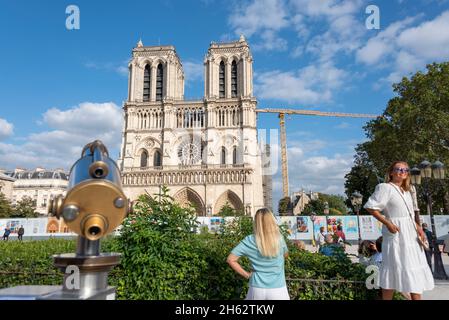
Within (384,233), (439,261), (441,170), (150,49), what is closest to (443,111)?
(441,170)

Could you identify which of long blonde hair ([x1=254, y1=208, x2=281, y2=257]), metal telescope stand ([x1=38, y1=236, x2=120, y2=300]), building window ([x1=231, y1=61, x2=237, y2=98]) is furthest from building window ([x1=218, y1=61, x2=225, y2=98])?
metal telescope stand ([x1=38, y1=236, x2=120, y2=300])

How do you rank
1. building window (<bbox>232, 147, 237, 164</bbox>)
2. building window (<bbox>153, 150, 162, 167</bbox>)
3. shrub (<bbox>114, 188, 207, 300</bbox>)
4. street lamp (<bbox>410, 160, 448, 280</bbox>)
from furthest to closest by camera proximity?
1. building window (<bbox>153, 150, 162, 167</bbox>)
2. building window (<bbox>232, 147, 237, 164</bbox>)
3. street lamp (<bbox>410, 160, 448, 280</bbox>)
4. shrub (<bbox>114, 188, 207, 300</bbox>)

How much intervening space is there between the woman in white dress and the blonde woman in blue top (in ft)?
3.70

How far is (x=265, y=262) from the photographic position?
2830 mm

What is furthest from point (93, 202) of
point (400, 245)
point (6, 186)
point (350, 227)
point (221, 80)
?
point (6, 186)

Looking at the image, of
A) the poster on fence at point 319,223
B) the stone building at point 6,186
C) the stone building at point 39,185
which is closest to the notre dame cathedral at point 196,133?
the poster on fence at point 319,223

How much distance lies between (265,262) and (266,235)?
0.24 meters

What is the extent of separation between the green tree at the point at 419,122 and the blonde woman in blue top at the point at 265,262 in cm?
2115

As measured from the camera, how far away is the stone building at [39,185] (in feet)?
200

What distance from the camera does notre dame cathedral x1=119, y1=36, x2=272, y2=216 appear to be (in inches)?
1615

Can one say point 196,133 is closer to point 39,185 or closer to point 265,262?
point 39,185

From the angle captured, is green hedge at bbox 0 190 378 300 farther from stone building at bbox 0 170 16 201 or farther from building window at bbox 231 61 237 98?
stone building at bbox 0 170 16 201

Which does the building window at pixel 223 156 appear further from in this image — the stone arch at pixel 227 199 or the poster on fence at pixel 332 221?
the poster on fence at pixel 332 221
